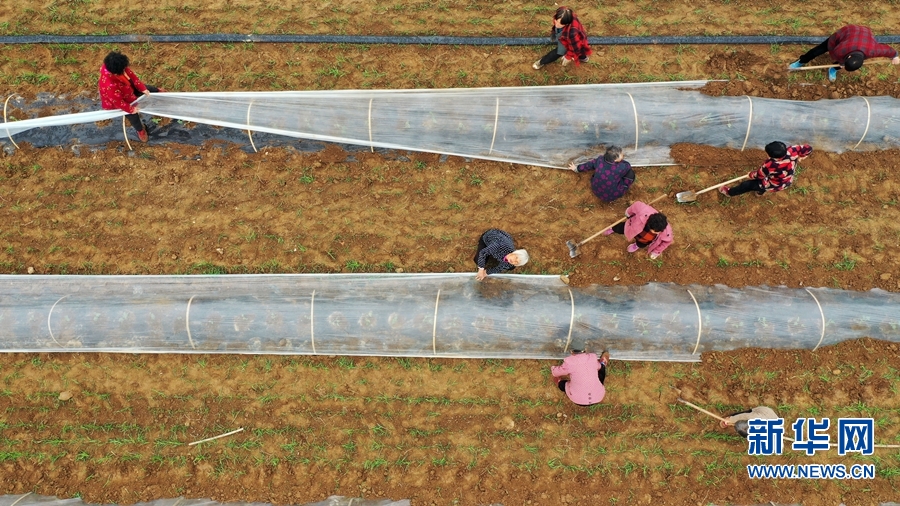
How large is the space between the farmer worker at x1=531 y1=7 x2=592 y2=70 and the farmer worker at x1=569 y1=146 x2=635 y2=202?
1.43 meters

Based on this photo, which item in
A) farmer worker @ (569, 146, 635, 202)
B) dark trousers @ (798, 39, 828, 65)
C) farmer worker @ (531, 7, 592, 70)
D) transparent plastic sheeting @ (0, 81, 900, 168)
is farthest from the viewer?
dark trousers @ (798, 39, 828, 65)

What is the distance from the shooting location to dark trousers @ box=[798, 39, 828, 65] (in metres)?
6.24

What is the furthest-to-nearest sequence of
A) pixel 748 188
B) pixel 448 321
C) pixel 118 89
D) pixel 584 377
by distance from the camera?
pixel 748 188
pixel 118 89
pixel 448 321
pixel 584 377

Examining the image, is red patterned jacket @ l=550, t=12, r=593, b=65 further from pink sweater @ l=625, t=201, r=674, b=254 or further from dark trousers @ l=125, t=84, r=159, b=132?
dark trousers @ l=125, t=84, r=159, b=132

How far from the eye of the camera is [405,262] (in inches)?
235

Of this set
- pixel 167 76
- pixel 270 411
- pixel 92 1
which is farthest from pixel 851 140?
pixel 92 1

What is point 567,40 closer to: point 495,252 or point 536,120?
point 536,120

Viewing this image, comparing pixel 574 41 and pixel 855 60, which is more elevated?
pixel 574 41

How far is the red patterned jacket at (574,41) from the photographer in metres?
5.90

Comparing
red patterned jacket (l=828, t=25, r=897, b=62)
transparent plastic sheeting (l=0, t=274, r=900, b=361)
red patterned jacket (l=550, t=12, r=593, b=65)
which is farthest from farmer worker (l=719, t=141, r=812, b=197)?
red patterned jacket (l=550, t=12, r=593, b=65)

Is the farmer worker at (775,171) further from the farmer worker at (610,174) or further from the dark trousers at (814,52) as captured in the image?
the dark trousers at (814,52)

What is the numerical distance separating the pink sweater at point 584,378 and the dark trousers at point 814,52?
4.94m

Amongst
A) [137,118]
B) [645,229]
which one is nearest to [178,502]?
[137,118]

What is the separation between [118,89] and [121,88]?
4cm
